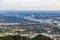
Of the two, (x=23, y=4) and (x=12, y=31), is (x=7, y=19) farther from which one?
(x=23, y=4)

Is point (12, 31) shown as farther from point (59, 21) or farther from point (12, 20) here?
point (59, 21)

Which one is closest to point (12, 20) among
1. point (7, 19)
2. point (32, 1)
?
point (7, 19)

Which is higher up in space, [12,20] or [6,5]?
[6,5]

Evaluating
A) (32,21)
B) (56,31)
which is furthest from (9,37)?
(56,31)

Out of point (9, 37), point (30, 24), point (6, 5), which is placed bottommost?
point (9, 37)

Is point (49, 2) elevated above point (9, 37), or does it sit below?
above

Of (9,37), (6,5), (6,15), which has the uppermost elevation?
(6,5)
